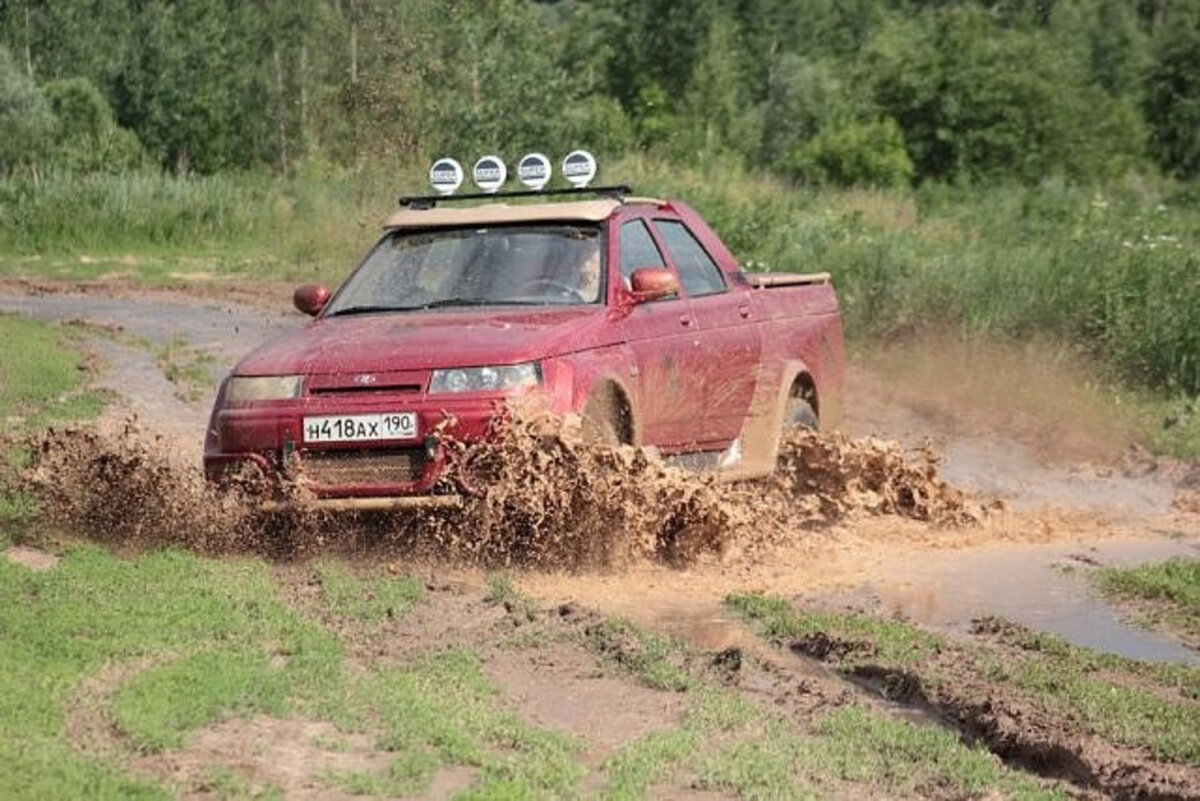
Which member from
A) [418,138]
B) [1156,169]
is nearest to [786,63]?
[1156,169]

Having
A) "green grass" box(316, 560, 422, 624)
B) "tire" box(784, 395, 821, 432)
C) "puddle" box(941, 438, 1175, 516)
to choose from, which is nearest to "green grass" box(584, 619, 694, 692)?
"green grass" box(316, 560, 422, 624)

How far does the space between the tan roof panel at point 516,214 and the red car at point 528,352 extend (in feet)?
0.04

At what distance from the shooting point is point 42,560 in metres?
8.97

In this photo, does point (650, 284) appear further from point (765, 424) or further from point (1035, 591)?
point (1035, 591)

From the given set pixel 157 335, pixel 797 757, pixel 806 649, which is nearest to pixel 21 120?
pixel 157 335

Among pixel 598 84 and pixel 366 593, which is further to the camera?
pixel 598 84

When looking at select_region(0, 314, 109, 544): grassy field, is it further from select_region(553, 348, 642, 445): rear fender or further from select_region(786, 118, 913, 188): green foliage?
select_region(786, 118, 913, 188): green foliage

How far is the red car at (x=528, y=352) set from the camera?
29.7 feet

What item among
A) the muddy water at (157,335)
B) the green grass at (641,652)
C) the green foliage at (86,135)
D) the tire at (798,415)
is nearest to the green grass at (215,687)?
the green grass at (641,652)

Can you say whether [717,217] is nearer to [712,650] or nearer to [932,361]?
[932,361]

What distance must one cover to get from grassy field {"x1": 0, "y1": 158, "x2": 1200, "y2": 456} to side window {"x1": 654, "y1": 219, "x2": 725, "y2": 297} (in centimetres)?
521

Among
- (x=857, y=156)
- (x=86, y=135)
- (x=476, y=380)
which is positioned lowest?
(x=857, y=156)

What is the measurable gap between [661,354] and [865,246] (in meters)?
11.1

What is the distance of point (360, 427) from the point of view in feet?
29.7
